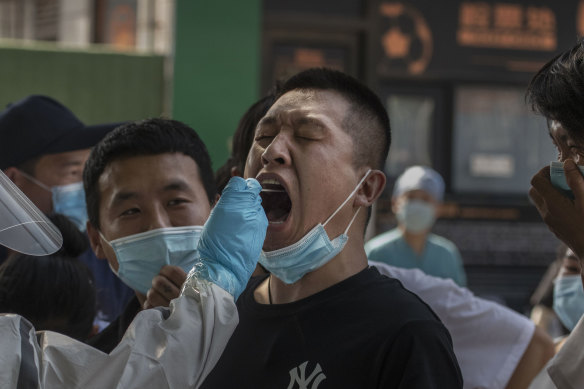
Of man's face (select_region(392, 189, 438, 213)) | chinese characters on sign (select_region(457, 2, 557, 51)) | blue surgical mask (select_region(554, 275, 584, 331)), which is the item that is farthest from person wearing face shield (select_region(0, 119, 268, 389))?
chinese characters on sign (select_region(457, 2, 557, 51))

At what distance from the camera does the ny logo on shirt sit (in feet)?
5.59

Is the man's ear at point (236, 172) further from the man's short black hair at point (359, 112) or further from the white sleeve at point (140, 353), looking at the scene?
the white sleeve at point (140, 353)

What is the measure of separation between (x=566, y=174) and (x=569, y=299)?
1.51 m

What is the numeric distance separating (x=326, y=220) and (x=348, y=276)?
0.13 meters

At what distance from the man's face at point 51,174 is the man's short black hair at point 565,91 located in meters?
2.12

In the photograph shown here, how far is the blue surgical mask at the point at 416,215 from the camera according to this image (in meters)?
5.70

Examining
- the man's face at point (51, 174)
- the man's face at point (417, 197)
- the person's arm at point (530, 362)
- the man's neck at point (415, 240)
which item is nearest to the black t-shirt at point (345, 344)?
the person's arm at point (530, 362)

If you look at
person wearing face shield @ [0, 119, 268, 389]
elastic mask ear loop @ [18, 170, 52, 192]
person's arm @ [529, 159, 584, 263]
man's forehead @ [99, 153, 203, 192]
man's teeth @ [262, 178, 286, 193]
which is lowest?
elastic mask ear loop @ [18, 170, 52, 192]

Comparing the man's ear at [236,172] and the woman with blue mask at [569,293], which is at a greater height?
the man's ear at [236,172]

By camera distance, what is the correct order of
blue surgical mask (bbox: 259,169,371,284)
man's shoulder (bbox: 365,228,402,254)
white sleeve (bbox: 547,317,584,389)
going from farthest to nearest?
man's shoulder (bbox: 365,228,402,254) < blue surgical mask (bbox: 259,169,371,284) < white sleeve (bbox: 547,317,584,389)

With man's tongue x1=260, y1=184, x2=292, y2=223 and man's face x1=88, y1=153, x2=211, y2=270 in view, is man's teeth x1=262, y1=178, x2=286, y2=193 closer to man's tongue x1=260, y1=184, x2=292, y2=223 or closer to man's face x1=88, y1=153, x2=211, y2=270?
man's tongue x1=260, y1=184, x2=292, y2=223

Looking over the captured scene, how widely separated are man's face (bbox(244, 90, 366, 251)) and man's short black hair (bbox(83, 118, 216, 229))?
0.46 metres

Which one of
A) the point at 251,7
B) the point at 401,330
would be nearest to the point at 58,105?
the point at 401,330

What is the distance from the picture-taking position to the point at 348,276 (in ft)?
6.34
